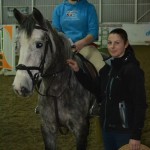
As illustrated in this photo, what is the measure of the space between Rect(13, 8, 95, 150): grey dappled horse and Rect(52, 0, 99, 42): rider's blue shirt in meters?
0.58

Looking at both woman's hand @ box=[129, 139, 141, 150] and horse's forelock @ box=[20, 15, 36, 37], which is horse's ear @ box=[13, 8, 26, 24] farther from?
woman's hand @ box=[129, 139, 141, 150]

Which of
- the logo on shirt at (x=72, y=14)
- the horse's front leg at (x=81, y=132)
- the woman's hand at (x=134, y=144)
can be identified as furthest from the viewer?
the logo on shirt at (x=72, y=14)

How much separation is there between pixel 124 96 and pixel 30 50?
0.88m

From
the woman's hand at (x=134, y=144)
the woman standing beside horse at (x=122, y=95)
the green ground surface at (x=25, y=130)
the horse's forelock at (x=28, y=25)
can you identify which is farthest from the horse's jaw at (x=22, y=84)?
the green ground surface at (x=25, y=130)

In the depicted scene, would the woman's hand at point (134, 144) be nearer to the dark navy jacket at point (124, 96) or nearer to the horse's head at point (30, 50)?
the dark navy jacket at point (124, 96)

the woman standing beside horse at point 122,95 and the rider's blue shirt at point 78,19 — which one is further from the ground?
the rider's blue shirt at point 78,19

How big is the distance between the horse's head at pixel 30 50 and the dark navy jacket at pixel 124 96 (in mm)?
599

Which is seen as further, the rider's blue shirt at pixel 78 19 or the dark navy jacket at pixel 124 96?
the rider's blue shirt at pixel 78 19

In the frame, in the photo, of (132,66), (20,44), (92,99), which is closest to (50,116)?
(92,99)

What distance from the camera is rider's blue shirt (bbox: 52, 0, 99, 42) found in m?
4.14

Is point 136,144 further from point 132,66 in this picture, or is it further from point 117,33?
point 117,33

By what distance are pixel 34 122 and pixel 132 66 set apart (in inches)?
149

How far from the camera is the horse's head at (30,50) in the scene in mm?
3010

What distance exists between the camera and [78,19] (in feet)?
13.6
